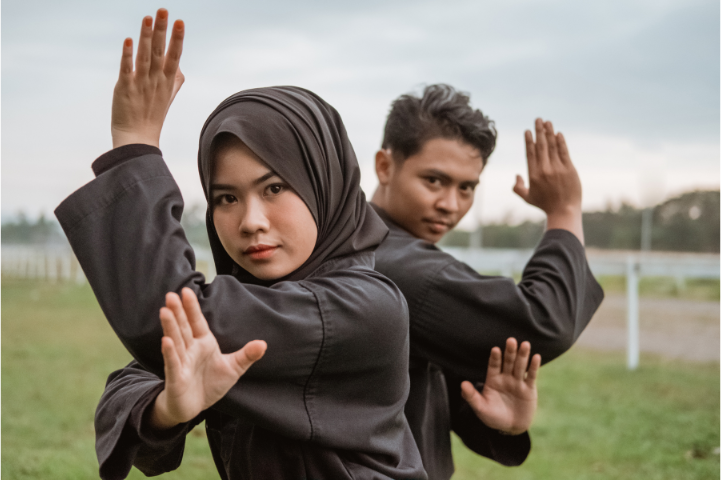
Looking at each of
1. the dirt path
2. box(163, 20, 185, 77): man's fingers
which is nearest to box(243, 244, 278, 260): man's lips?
box(163, 20, 185, 77): man's fingers

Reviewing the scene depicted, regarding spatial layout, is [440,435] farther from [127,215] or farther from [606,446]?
[606,446]

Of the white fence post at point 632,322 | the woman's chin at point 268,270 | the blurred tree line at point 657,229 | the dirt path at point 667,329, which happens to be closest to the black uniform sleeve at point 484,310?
the woman's chin at point 268,270

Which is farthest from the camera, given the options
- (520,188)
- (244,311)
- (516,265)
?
(516,265)

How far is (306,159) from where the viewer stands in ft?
4.62

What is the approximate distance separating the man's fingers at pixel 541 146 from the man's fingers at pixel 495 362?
0.65 meters

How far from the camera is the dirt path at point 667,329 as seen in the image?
8273mm

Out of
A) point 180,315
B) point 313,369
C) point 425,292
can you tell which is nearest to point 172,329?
point 180,315

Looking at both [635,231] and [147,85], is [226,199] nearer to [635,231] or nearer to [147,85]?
[147,85]

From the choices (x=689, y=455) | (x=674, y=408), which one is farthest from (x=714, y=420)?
(x=689, y=455)

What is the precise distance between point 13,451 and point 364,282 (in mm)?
3831

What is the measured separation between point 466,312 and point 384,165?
2.30 feet

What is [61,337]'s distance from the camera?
8523 millimetres

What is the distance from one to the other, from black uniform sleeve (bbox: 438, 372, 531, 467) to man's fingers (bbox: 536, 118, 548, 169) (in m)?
0.74

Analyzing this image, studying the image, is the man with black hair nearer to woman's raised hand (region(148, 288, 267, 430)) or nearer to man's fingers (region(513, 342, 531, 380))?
man's fingers (region(513, 342, 531, 380))
